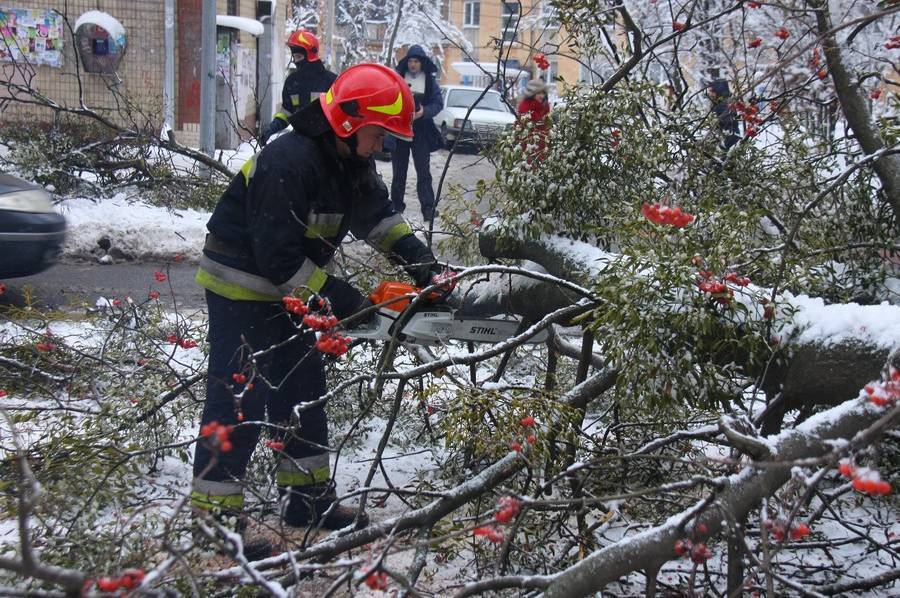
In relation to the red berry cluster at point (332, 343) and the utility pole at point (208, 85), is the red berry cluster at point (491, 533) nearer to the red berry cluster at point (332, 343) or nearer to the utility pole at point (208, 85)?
the red berry cluster at point (332, 343)

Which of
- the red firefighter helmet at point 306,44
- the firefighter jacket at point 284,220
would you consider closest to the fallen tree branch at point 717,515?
the firefighter jacket at point 284,220

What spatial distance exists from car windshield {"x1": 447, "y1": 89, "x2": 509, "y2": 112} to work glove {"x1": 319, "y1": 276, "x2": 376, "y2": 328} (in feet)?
54.7

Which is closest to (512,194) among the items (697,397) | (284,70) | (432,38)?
(697,397)

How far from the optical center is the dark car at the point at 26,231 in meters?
6.09

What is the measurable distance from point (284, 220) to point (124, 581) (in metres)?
1.64

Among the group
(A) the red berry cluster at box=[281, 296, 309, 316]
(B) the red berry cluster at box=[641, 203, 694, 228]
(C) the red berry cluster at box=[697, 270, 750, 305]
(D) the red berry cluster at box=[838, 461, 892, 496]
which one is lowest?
(A) the red berry cluster at box=[281, 296, 309, 316]

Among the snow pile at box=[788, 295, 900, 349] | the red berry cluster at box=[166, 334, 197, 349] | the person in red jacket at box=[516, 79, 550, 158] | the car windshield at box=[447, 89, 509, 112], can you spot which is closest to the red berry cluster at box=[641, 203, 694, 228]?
the snow pile at box=[788, 295, 900, 349]

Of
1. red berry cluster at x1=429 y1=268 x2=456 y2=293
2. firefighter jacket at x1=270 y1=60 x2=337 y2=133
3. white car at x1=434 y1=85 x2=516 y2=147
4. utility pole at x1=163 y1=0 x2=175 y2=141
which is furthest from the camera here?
white car at x1=434 y1=85 x2=516 y2=147

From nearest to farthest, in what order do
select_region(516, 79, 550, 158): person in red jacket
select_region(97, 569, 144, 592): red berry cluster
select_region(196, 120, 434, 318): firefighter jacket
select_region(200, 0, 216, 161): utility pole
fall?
select_region(97, 569, 144, 592): red berry cluster, select_region(196, 120, 434, 318): firefighter jacket, select_region(516, 79, 550, 158): person in red jacket, select_region(200, 0, 216, 161): utility pole

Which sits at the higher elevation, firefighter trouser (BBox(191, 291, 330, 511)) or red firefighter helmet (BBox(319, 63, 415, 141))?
red firefighter helmet (BBox(319, 63, 415, 141))

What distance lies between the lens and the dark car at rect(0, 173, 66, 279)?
6.09 meters

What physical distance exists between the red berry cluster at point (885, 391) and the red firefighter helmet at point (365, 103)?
1.91m

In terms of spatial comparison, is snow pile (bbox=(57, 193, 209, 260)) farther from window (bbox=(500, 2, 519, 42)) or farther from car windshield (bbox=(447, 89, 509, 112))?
car windshield (bbox=(447, 89, 509, 112))

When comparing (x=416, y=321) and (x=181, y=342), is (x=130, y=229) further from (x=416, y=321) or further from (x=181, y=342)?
(x=416, y=321)
